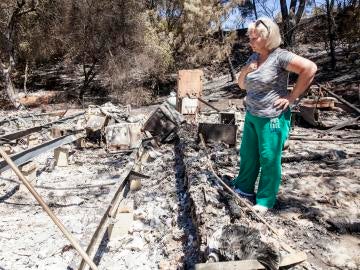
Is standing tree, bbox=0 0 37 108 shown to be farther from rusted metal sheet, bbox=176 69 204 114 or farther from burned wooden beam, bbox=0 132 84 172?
burned wooden beam, bbox=0 132 84 172

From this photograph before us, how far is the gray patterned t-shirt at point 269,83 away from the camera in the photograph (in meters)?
3.77

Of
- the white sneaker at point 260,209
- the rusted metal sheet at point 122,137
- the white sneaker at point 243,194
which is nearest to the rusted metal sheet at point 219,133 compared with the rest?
the rusted metal sheet at point 122,137

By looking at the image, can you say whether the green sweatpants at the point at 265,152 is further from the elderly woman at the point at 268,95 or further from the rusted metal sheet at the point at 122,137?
the rusted metal sheet at the point at 122,137

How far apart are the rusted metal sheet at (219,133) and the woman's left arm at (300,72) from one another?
11.8ft

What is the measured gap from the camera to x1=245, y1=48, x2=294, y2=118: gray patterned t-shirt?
377 centimetres

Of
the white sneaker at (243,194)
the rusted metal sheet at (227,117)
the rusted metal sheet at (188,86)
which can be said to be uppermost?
the rusted metal sheet at (188,86)

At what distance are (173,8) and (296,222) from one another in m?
25.0

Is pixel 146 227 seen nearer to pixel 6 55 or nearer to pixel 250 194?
pixel 250 194

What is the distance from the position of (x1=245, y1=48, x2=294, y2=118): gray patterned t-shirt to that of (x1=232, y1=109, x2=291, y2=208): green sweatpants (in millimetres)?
117

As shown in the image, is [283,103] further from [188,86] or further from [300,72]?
[188,86]

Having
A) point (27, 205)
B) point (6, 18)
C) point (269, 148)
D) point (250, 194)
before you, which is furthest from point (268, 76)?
point (6, 18)

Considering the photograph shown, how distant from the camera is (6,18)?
1920cm

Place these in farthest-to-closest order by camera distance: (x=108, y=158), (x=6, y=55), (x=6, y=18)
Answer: (x=6, y=55) → (x=6, y=18) → (x=108, y=158)

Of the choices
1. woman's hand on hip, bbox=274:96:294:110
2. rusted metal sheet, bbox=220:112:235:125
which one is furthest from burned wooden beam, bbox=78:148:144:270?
rusted metal sheet, bbox=220:112:235:125
